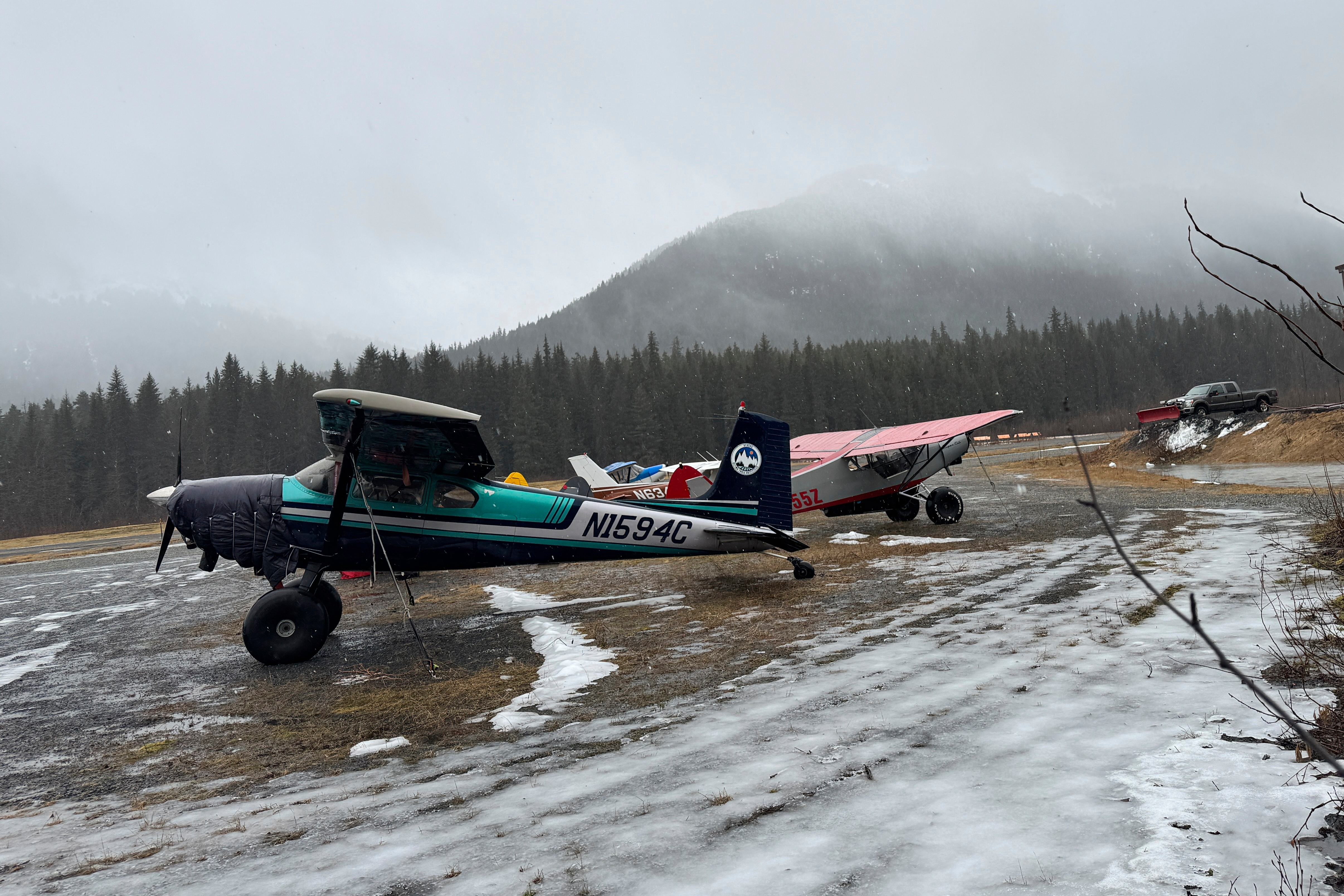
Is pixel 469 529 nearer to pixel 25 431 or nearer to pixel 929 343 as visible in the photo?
pixel 25 431

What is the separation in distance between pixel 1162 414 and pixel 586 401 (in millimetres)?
60602

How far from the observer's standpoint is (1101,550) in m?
11.5

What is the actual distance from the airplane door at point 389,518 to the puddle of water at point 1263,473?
19.5 meters

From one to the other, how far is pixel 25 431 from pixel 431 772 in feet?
340

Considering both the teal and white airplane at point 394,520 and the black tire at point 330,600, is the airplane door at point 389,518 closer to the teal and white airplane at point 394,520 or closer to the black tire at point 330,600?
the teal and white airplane at point 394,520

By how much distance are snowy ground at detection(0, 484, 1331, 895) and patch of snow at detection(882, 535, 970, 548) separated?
22.4 ft

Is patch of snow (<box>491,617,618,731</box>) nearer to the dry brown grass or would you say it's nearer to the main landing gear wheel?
the main landing gear wheel

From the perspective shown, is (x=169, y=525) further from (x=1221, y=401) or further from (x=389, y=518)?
(x=1221, y=401)

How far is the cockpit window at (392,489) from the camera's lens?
8.95m

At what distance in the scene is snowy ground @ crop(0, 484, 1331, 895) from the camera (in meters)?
3.08

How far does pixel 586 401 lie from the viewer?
281ft

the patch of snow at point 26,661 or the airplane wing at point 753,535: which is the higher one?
the airplane wing at point 753,535

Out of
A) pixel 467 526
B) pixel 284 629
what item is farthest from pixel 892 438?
pixel 284 629

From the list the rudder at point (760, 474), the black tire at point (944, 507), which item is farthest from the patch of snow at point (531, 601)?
the black tire at point (944, 507)
